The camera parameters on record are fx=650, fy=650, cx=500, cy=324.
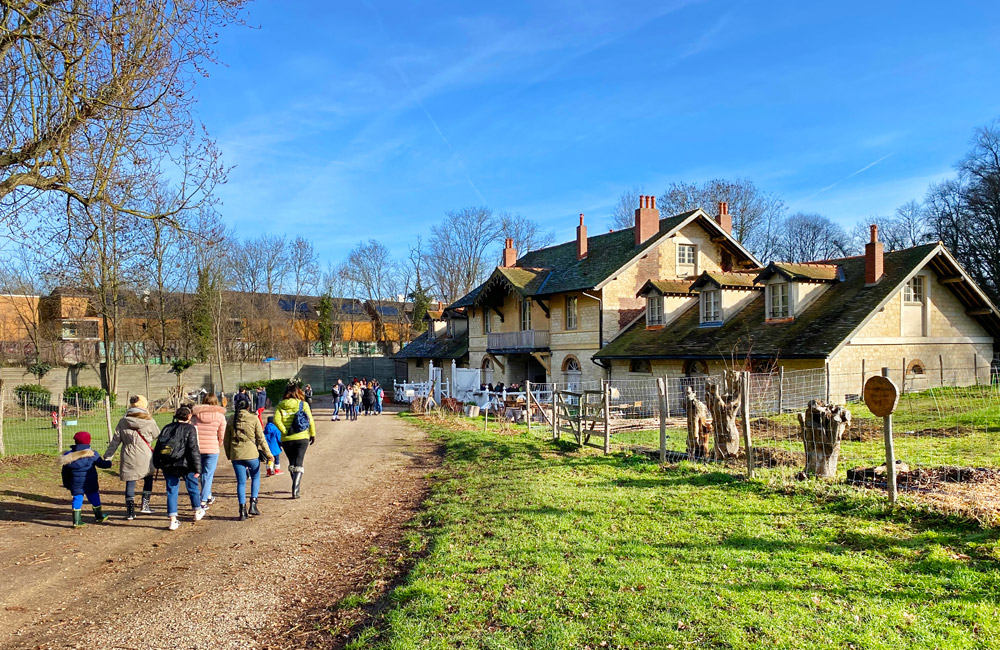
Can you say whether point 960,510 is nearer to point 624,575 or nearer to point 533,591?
point 624,575

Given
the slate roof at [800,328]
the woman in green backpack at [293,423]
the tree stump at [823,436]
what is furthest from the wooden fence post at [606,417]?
the slate roof at [800,328]

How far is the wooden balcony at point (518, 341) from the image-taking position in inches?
1248

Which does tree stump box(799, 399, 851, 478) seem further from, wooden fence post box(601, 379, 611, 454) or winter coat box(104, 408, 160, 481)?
winter coat box(104, 408, 160, 481)

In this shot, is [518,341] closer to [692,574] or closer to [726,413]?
[726,413]

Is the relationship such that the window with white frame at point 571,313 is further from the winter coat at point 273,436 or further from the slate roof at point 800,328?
the winter coat at point 273,436

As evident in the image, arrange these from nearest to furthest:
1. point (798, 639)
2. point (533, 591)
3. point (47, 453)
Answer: point (798, 639) → point (533, 591) → point (47, 453)

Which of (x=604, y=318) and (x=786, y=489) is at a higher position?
(x=604, y=318)

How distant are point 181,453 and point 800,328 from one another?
62.5ft

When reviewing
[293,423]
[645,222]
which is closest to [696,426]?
[293,423]

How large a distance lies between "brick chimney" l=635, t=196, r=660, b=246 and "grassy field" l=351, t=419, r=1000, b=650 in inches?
852

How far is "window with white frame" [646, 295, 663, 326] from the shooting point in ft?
90.3

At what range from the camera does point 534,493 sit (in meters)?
9.72

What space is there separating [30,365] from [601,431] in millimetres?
33552

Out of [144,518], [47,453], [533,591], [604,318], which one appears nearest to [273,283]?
[604,318]
